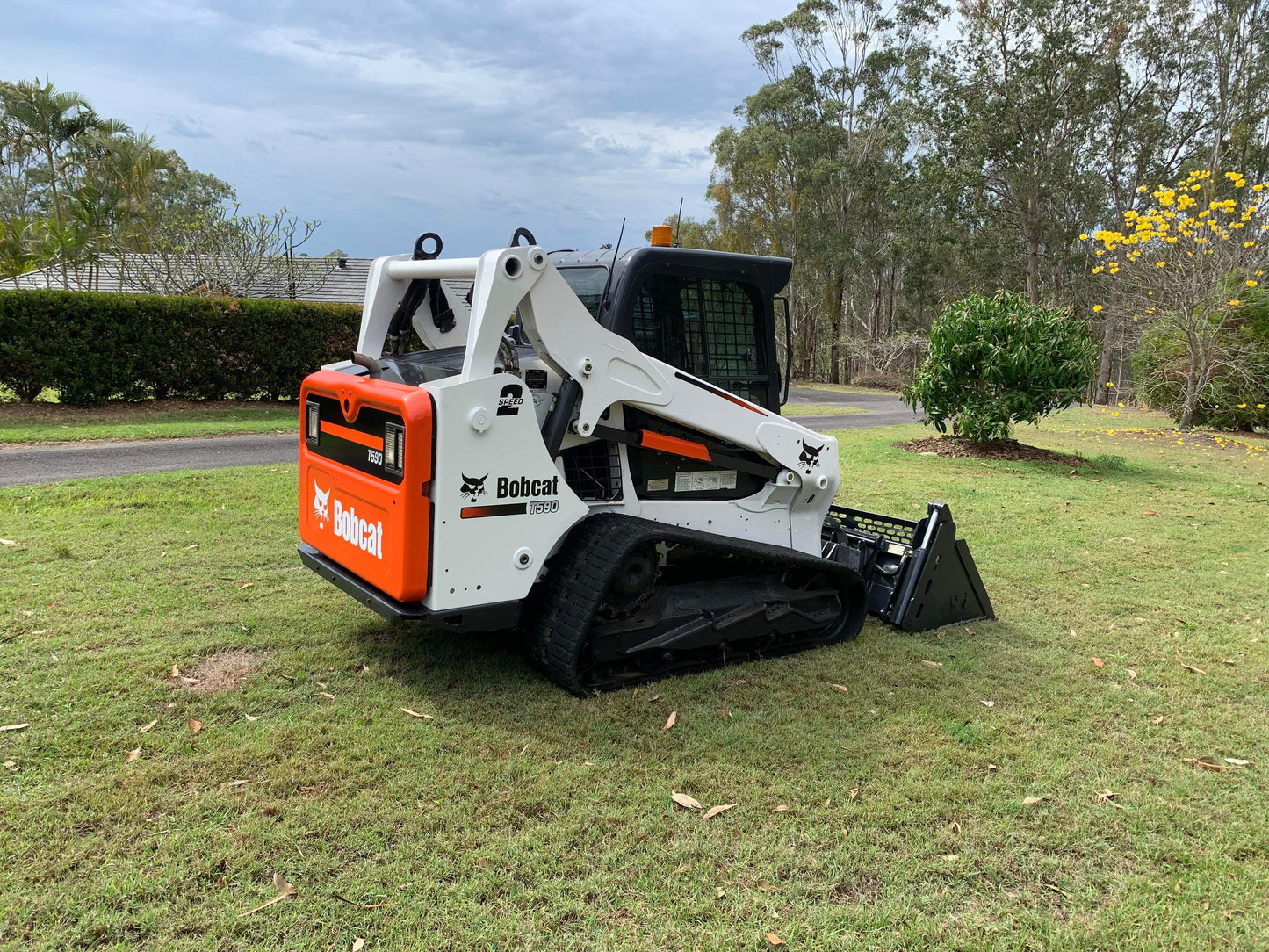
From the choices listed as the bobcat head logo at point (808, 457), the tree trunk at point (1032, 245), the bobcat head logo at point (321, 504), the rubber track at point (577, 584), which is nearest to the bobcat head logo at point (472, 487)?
the rubber track at point (577, 584)

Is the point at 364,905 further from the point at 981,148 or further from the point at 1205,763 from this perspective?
the point at 981,148

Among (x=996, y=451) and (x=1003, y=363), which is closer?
(x=1003, y=363)

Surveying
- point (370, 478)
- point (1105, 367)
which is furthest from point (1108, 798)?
point (1105, 367)

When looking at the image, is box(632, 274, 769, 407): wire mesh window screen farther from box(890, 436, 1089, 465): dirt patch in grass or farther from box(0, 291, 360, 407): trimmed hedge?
box(0, 291, 360, 407): trimmed hedge

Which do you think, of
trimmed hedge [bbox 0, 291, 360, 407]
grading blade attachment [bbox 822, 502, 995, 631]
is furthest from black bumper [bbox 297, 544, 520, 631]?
trimmed hedge [bbox 0, 291, 360, 407]

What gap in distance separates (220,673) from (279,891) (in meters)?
1.88

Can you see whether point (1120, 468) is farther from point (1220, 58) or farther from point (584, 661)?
point (1220, 58)

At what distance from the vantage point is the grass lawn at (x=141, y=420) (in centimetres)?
1217

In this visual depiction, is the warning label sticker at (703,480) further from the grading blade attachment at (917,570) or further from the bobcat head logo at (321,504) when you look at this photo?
the bobcat head logo at (321,504)

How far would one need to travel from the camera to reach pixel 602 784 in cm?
338

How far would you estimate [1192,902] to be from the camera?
9.41 ft

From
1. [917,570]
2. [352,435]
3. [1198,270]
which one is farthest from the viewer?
[1198,270]

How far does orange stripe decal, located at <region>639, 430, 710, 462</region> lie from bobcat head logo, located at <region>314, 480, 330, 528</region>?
5.46 ft

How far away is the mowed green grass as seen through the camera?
2660 mm
